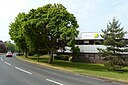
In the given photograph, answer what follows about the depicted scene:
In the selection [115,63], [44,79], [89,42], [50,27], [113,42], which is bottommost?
[44,79]

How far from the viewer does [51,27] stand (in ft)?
126

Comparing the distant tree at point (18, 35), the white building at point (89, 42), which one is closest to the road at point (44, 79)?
the white building at point (89, 42)

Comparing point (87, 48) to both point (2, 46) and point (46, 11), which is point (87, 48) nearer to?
point (46, 11)

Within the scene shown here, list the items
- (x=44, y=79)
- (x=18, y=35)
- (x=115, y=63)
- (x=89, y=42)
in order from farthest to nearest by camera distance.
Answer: (x=18, y=35)
(x=89, y=42)
(x=115, y=63)
(x=44, y=79)

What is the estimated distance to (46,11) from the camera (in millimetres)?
41438

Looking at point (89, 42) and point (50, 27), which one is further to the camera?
point (89, 42)

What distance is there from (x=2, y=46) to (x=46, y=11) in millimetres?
112536

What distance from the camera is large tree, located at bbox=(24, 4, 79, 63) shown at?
37.8 meters

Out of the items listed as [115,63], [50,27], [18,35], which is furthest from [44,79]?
[18,35]

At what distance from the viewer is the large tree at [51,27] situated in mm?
37750

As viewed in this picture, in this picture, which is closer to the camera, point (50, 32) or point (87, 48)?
point (50, 32)

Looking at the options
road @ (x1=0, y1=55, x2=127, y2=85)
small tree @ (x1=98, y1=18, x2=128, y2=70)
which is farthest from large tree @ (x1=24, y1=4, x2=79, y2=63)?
road @ (x1=0, y1=55, x2=127, y2=85)

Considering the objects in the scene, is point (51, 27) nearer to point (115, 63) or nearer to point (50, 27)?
point (50, 27)

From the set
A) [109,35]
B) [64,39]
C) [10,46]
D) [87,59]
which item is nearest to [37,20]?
[64,39]
